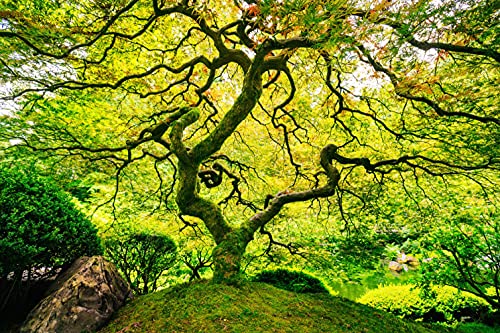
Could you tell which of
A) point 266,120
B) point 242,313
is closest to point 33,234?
point 242,313

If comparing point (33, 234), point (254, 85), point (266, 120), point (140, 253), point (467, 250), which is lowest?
point (140, 253)

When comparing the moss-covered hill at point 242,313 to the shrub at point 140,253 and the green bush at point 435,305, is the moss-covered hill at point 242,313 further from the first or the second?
the green bush at point 435,305

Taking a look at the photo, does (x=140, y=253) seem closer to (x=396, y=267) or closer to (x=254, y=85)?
(x=254, y=85)

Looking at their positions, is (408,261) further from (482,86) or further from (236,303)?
(236,303)

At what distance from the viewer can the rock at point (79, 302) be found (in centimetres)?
212

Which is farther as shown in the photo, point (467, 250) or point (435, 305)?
point (435, 305)

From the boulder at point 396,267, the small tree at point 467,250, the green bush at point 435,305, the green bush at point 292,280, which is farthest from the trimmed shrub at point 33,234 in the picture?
the boulder at point 396,267

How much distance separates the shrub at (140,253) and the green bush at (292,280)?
1353 millimetres

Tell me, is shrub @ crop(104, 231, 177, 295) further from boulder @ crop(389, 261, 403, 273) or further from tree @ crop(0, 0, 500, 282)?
boulder @ crop(389, 261, 403, 273)

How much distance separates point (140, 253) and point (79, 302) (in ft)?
5.30

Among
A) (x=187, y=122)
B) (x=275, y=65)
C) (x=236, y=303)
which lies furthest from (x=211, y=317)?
(x=275, y=65)

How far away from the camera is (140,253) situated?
12.5ft

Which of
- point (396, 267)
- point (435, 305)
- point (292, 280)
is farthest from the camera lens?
point (396, 267)

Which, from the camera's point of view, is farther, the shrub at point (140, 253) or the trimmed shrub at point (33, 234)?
the shrub at point (140, 253)
